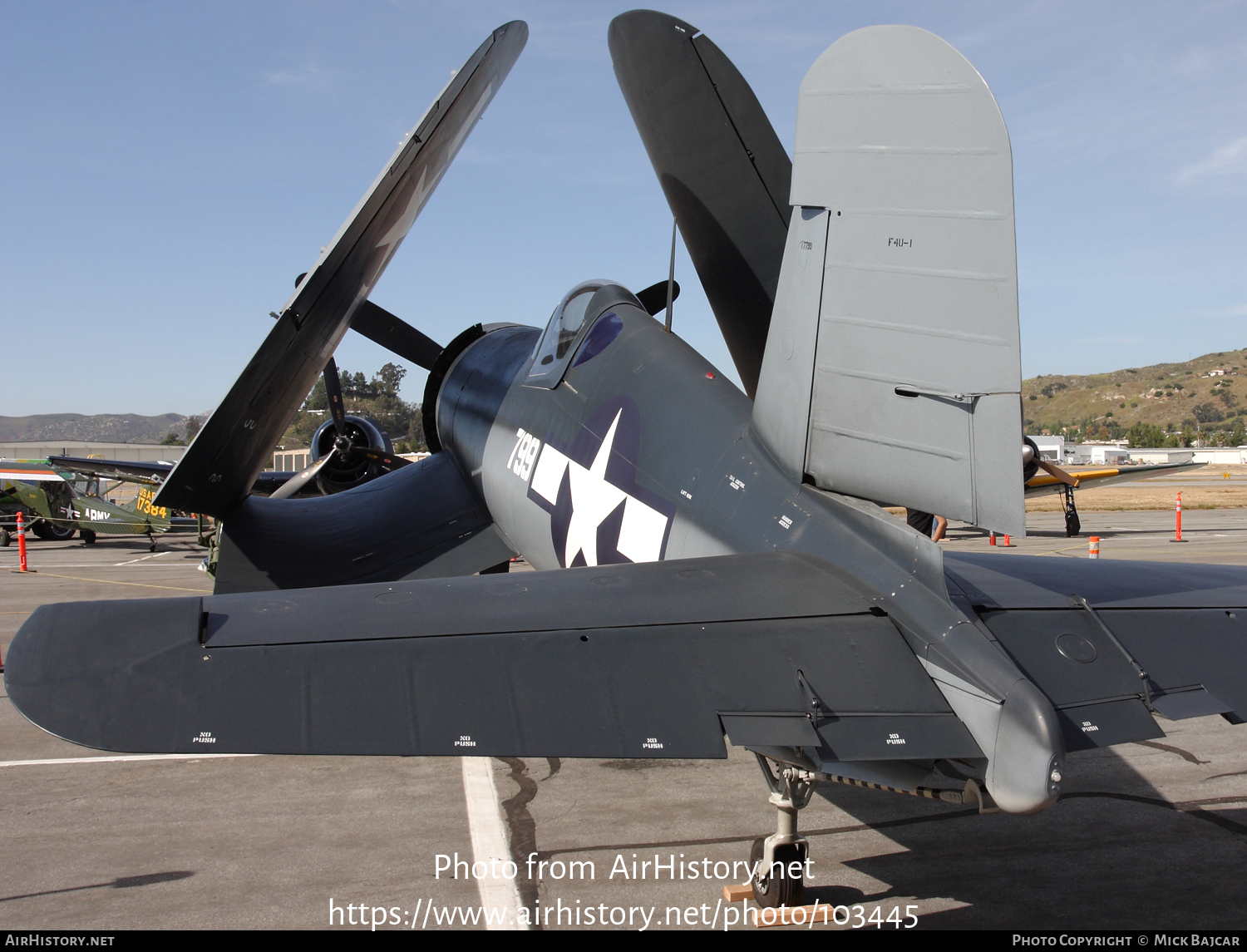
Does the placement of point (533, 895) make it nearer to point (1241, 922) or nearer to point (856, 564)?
point (856, 564)

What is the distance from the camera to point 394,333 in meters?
9.84

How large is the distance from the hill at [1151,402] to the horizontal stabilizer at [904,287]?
130451 millimetres

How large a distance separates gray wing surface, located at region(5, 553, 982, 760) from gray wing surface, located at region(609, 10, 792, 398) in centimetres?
470

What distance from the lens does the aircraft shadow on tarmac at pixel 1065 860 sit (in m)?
4.12

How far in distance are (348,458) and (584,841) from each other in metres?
10.4

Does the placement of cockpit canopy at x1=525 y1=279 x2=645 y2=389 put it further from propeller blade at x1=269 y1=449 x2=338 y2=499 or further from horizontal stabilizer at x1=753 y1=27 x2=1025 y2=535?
propeller blade at x1=269 y1=449 x2=338 y2=499

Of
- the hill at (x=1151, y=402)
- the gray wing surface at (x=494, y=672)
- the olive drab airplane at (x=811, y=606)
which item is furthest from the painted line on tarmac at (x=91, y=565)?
the hill at (x=1151, y=402)

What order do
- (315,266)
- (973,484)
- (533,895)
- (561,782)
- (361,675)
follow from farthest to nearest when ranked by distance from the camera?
(561,782) → (315,266) → (533,895) → (973,484) → (361,675)

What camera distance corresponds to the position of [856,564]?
362cm

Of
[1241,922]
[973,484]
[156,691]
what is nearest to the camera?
[156,691]

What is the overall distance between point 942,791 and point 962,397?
144 cm

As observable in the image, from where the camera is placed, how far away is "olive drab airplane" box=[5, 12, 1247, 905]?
2.77 m

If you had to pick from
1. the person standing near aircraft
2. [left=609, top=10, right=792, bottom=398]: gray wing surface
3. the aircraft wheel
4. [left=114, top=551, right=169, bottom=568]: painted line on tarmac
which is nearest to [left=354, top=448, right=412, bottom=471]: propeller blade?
[left=609, top=10, right=792, bottom=398]: gray wing surface

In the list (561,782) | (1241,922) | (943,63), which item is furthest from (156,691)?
(1241,922)
